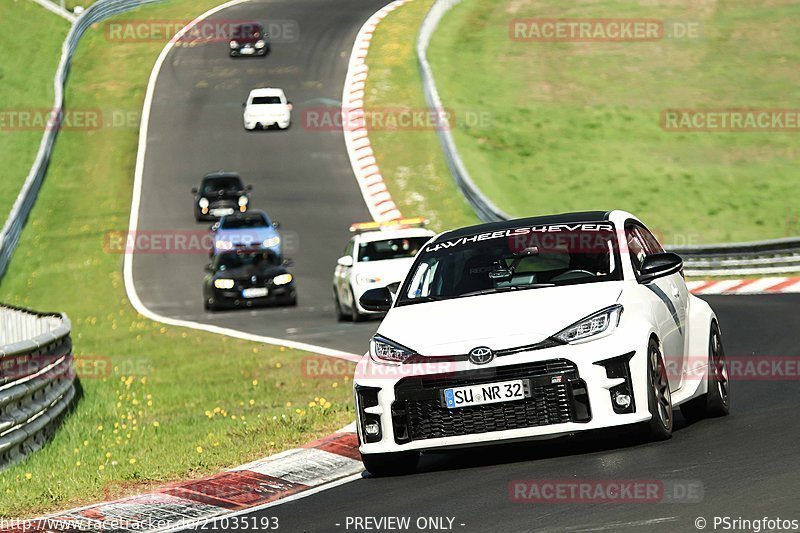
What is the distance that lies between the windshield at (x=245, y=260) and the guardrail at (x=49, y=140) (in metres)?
8.67

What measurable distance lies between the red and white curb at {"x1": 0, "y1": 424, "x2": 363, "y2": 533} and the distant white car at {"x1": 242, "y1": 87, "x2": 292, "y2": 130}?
3608 centimetres

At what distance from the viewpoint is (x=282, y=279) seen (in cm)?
2855

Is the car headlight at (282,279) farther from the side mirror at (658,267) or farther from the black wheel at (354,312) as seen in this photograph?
the side mirror at (658,267)

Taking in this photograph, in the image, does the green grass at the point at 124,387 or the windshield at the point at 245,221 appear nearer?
the green grass at the point at 124,387

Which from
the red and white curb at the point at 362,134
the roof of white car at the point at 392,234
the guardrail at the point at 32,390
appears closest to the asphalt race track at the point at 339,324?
the red and white curb at the point at 362,134

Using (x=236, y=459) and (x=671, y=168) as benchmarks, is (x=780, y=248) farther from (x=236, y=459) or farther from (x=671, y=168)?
(x=236, y=459)

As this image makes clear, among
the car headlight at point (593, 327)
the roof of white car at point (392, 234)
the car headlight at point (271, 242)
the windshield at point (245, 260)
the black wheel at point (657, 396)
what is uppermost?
the car headlight at point (593, 327)

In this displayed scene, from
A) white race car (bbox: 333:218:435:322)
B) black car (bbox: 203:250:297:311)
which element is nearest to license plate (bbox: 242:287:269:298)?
black car (bbox: 203:250:297:311)

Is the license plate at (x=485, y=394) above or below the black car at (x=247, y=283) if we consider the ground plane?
above

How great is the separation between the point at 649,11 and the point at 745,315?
34395 millimetres

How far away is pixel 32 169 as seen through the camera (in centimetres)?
4178

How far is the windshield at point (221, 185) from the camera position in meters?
39.0

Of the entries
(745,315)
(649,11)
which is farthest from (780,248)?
(649,11)

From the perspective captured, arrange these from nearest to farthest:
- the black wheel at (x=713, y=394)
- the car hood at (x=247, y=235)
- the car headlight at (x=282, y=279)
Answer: the black wheel at (x=713, y=394)
the car headlight at (x=282, y=279)
the car hood at (x=247, y=235)
